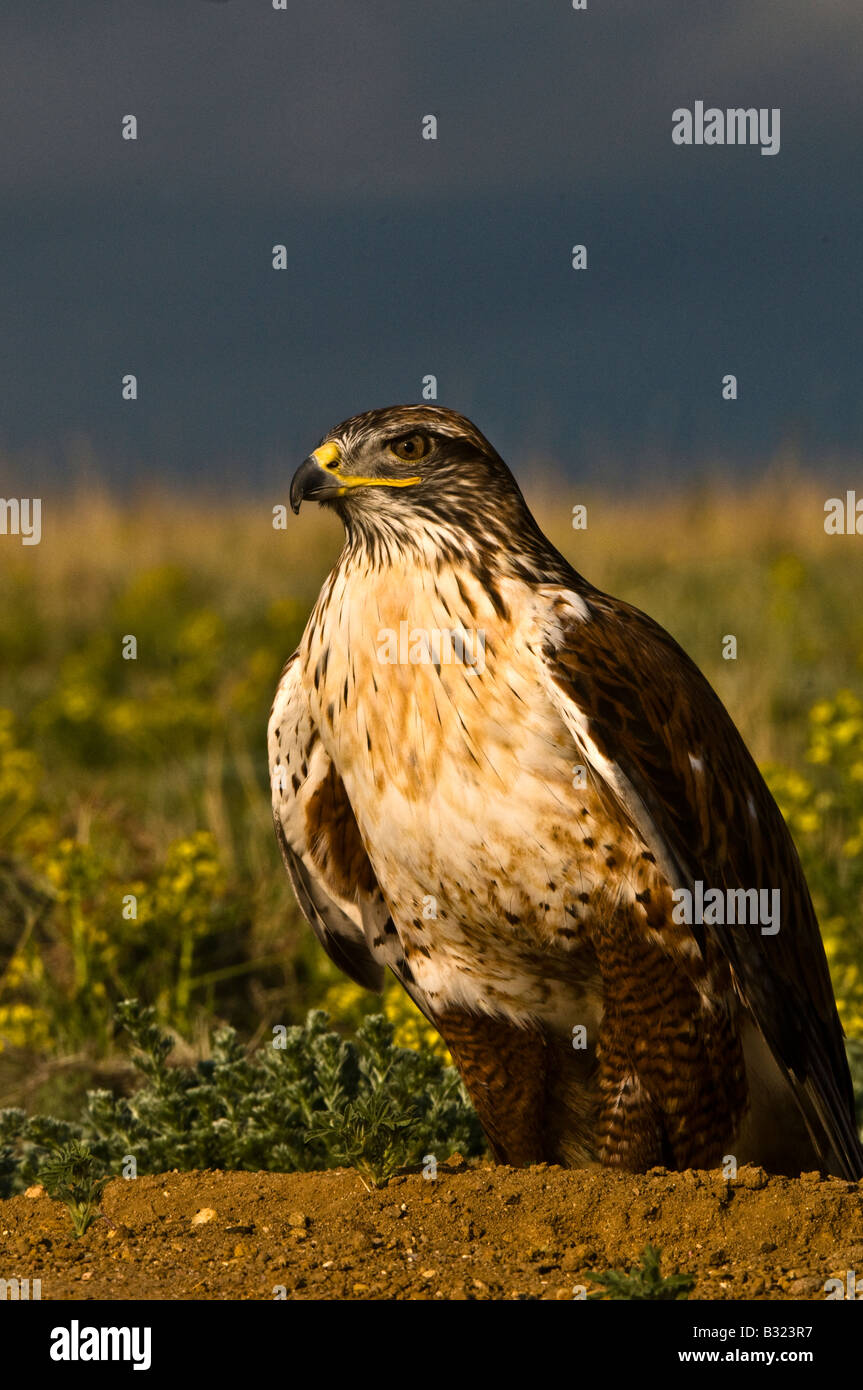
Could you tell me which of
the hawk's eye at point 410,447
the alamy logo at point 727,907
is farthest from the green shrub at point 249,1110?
the hawk's eye at point 410,447

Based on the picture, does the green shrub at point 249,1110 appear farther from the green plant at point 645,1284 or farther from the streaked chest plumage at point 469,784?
the green plant at point 645,1284

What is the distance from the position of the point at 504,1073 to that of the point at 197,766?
17.0 feet

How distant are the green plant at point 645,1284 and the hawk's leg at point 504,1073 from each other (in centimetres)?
115

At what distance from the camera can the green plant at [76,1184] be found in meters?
4.19

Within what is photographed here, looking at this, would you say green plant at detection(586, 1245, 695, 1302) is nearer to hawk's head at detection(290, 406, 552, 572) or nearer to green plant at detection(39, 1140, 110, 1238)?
green plant at detection(39, 1140, 110, 1238)

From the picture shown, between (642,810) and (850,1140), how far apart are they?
4.12 feet

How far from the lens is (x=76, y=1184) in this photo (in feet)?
14.1

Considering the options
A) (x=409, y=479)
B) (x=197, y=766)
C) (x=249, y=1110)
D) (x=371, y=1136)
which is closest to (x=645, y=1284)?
(x=371, y=1136)

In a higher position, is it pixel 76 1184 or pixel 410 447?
pixel 410 447

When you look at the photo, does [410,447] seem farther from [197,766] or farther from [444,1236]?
[197,766]

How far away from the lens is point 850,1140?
4617 millimetres

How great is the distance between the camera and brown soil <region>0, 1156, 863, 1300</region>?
3695 millimetres

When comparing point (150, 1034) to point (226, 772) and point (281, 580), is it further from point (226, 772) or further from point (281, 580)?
point (281, 580)

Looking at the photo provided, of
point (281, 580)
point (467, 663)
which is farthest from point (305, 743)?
point (281, 580)
